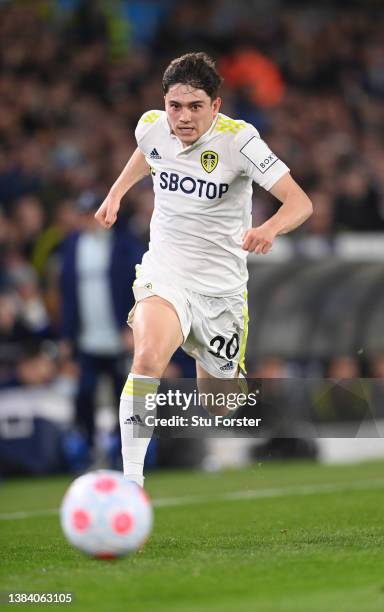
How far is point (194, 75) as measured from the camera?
308 inches

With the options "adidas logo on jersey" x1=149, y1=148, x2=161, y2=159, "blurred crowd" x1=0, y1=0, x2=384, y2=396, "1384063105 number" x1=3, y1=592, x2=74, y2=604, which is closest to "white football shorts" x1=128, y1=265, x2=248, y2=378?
"adidas logo on jersey" x1=149, y1=148, x2=161, y2=159

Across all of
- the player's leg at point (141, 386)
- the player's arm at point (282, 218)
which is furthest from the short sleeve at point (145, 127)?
the player's leg at point (141, 386)

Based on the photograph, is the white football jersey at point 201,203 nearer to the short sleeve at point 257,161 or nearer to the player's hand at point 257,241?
the short sleeve at point 257,161

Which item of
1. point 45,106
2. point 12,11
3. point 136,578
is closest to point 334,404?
point 136,578

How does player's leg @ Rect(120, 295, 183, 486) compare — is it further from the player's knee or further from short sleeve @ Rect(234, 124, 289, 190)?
short sleeve @ Rect(234, 124, 289, 190)

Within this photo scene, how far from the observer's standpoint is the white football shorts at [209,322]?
8055 mm

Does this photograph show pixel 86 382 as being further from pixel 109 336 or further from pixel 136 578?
pixel 136 578

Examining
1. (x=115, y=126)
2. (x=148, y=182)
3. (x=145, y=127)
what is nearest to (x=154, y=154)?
(x=145, y=127)

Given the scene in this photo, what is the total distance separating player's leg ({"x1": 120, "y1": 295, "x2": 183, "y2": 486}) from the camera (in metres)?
7.58

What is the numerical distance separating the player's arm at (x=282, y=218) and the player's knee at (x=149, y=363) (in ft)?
2.81

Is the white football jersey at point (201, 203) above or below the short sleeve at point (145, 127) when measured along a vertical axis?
below

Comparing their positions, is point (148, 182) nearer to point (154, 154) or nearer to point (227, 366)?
point (227, 366)

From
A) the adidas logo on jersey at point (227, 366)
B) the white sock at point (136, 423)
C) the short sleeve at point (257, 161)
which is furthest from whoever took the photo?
the adidas logo on jersey at point (227, 366)

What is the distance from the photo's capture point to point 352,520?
868 centimetres
